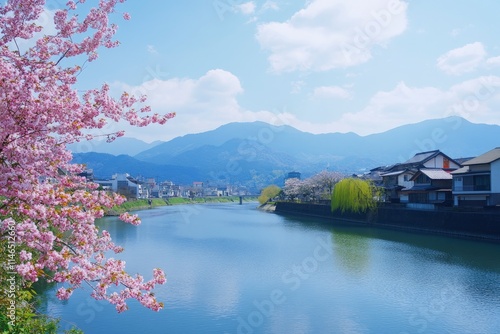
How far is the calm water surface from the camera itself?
10.3 meters

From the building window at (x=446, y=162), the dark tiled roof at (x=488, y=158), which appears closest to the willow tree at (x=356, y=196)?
the building window at (x=446, y=162)

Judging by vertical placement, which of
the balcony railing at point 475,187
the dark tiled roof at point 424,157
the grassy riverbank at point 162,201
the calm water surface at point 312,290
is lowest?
the calm water surface at point 312,290

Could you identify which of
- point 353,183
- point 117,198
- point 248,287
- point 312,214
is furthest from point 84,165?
point 312,214

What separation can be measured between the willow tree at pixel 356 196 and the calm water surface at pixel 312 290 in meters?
10.9

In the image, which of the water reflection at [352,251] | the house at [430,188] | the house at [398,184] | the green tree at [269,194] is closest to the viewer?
the water reflection at [352,251]

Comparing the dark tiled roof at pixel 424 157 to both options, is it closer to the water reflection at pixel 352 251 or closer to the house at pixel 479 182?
the house at pixel 479 182

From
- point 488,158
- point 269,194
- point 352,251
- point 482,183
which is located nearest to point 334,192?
point 482,183

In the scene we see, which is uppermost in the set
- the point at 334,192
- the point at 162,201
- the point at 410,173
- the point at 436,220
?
the point at 410,173

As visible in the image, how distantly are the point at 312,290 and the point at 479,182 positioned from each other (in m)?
18.2

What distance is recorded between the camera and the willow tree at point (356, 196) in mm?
33875

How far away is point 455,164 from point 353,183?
943 cm

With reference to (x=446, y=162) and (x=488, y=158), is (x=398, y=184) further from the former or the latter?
(x=488, y=158)

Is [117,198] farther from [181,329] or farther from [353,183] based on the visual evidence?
[353,183]

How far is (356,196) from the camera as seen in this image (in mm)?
34125
